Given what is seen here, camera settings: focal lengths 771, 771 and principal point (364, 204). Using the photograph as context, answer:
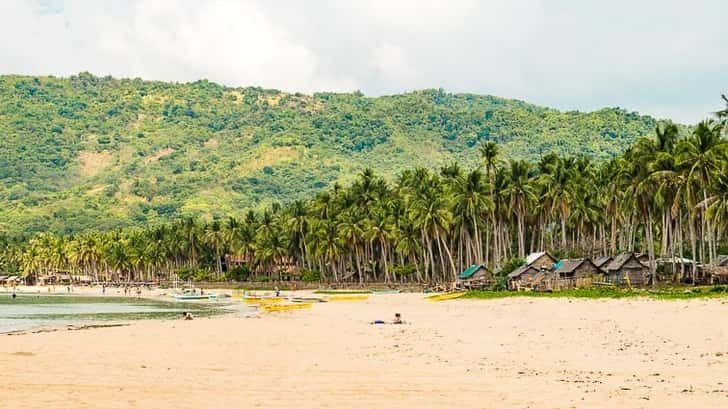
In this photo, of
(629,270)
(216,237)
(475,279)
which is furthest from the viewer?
(216,237)

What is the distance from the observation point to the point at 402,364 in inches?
963

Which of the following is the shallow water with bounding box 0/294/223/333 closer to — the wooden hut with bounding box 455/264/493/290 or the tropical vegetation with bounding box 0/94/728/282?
the wooden hut with bounding box 455/264/493/290

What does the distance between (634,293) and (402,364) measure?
3152 centimetres

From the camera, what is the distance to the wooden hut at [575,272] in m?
66.2

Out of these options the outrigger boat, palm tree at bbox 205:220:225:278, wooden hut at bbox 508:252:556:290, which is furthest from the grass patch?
palm tree at bbox 205:220:225:278

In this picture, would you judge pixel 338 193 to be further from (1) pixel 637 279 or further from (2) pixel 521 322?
(2) pixel 521 322

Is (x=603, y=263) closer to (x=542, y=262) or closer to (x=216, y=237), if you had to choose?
(x=542, y=262)

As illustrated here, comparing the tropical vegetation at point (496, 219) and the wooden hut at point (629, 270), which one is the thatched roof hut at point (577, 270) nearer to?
the wooden hut at point (629, 270)

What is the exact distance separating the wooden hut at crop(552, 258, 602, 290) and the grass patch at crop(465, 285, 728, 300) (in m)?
4.42

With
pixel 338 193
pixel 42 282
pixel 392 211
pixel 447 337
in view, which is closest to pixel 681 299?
pixel 447 337

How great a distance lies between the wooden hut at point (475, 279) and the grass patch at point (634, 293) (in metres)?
12.9

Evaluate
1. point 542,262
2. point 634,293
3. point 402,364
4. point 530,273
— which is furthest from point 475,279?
point 402,364

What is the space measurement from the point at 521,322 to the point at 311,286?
79.1 meters

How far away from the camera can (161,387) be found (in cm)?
2027
